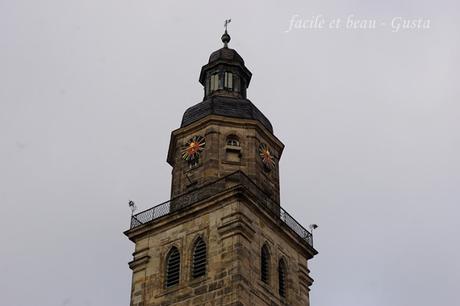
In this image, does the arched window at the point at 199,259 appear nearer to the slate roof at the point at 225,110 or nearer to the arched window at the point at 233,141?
the arched window at the point at 233,141

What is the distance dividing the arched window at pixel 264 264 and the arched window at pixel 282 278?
3.46ft

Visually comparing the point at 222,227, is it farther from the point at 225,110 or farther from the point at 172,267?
the point at 225,110

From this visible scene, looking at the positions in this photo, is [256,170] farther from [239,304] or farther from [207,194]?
[239,304]

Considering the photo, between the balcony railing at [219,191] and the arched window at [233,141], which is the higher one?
the arched window at [233,141]

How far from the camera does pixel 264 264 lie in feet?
131

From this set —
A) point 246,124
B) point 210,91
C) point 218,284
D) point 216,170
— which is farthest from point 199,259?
point 210,91

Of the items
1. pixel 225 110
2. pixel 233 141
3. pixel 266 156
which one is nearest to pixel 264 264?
pixel 266 156

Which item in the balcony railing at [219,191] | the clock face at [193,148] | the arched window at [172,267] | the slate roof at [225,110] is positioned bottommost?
the arched window at [172,267]

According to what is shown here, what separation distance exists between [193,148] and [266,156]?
366 centimetres

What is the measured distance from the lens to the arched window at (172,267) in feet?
130

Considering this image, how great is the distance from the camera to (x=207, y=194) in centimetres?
4103

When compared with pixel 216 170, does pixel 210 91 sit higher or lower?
higher

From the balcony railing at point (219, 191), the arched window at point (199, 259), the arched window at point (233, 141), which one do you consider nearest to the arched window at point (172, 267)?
the arched window at point (199, 259)

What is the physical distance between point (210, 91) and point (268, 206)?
9.19 metres
